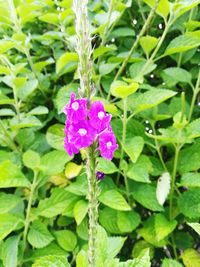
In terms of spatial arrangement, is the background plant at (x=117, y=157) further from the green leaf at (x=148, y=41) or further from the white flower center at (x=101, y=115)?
the white flower center at (x=101, y=115)

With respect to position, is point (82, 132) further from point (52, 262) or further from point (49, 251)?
point (49, 251)

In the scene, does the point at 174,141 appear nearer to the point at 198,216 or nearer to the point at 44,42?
the point at 198,216

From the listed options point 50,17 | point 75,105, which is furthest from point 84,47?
point 50,17

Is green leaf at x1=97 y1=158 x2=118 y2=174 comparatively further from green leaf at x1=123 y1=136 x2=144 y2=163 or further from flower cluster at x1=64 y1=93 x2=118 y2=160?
flower cluster at x1=64 y1=93 x2=118 y2=160

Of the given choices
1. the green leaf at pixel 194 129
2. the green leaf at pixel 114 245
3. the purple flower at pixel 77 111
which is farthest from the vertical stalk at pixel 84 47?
the green leaf at pixel 194 129

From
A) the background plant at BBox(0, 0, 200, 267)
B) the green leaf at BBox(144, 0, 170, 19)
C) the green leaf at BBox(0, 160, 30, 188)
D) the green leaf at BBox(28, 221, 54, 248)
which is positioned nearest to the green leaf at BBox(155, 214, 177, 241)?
the background plant at BBox(0, 0, 200, 267)
